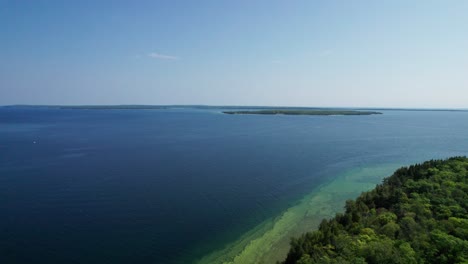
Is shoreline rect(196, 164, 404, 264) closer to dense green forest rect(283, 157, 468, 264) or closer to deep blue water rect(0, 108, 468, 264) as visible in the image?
deep blue water rect(0, 108, 468, 264)

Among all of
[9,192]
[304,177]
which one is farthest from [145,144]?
[304,177]

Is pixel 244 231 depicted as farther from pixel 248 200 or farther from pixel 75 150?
pixel 75 150

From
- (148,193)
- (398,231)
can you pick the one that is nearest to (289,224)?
(398,231)

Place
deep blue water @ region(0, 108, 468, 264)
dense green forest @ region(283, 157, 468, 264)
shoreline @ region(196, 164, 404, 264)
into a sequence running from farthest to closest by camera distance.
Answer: deep blue water @ region(0, 108, 468, 264) < shoreline @ region(196, 164, 404, 264) < dense green forest @ region(283, 157, 468, 264)

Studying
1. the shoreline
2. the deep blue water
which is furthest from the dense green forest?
the deep blue water

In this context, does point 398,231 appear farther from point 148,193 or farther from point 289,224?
point 148,193
